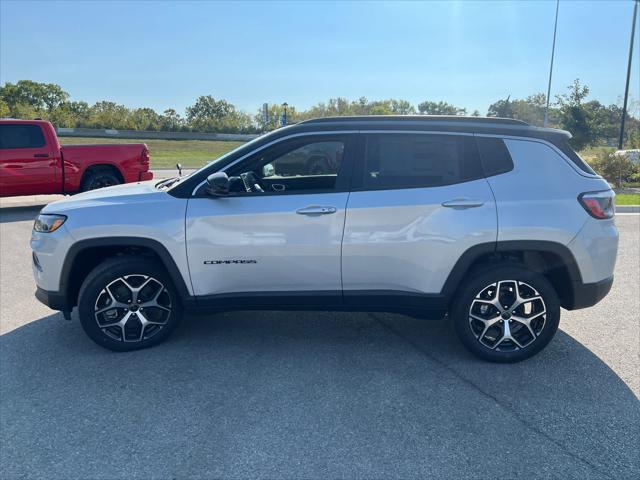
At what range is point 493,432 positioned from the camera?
292 cm

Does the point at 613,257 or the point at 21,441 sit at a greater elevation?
the point at 613,257

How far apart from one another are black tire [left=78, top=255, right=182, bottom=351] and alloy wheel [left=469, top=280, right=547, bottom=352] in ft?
8.03

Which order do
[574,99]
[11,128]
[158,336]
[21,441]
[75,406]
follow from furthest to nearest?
1. [574,99]
2. [11,128]
3. [158,336]
4. [75,406]
5. [21,441]

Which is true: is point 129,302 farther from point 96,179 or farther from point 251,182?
point 96,179

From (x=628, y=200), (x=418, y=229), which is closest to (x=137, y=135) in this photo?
(x=628, y=200)

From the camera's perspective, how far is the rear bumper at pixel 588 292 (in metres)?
3.75

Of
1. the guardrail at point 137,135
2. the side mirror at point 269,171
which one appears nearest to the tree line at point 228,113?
the guardrail at point 137,135

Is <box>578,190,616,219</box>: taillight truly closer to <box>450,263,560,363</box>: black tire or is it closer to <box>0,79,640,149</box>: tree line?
<box>450,263,560,363</box>: black tire

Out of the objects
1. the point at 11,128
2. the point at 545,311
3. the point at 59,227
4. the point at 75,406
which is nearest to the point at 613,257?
the point at 545,311

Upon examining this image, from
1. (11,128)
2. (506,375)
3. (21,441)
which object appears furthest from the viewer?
(11,128)

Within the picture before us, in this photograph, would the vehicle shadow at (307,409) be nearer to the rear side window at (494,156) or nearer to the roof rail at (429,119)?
the rear side window at (494,156)

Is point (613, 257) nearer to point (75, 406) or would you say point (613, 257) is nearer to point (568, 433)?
point (568, 433)

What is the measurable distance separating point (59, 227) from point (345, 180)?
2.30 metres

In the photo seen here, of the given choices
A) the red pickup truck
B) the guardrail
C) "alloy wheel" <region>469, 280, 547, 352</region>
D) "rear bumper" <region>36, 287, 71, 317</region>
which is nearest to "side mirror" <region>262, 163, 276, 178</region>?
"rear bumper" <region>36, 287, 71, 317</region>
